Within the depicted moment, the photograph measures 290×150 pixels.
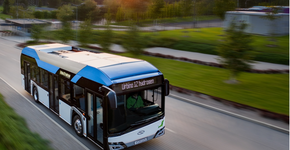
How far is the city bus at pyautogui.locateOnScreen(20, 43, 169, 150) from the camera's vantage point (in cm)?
720

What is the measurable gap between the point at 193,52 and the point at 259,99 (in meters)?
17.2

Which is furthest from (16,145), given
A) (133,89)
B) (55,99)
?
(55,99)

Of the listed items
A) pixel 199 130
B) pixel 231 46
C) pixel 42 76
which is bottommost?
pixel 199 130

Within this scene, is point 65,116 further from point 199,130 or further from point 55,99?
point 199,130

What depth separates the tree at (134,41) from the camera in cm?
2269

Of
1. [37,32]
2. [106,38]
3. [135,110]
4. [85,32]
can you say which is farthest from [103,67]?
[37,32]

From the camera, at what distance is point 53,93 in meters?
10.5

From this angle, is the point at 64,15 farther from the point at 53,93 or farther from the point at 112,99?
the point at 112,99

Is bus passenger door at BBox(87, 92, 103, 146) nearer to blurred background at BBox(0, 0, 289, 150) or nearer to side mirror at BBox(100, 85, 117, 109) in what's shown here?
side mirror at BBox(100, 85, 117, 109)

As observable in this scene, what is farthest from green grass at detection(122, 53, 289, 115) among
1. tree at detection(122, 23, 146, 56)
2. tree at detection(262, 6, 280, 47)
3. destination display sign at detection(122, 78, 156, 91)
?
tree at detection(262, 6, 280, 47)

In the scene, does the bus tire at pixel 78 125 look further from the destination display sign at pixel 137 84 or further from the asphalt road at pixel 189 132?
the destination display sign at pixel 137 84

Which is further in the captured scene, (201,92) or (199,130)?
(201,92)

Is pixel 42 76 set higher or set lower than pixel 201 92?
higher

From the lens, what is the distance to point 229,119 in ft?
35.5
